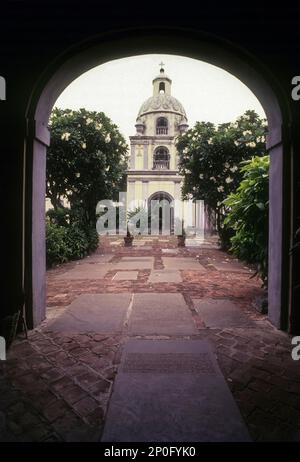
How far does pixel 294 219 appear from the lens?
3.31 m

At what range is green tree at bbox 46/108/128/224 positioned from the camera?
33.3ft

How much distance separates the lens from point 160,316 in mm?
4004

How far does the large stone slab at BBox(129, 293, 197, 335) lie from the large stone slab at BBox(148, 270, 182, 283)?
1.31 m

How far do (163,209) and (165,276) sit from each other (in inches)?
762

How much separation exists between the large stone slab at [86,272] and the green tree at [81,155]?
145 inches

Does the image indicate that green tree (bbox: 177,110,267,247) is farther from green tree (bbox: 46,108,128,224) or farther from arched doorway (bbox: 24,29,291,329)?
arched doorway (bbox: 24,29,291,329)

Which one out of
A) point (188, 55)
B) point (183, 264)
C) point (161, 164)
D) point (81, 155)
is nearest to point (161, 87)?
point (161, 164)

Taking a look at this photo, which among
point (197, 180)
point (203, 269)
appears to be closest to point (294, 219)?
point (203, 269)

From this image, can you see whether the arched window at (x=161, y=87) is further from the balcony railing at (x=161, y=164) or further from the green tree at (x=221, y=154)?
the green tree at (x=221, y=154)

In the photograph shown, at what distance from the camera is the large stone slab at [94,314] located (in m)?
3.60

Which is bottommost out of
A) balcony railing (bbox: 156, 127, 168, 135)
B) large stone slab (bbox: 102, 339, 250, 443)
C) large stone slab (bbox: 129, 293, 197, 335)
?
large stone slab (bbox: 102, 339, 250, 443)

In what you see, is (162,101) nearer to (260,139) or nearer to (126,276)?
(260,139)

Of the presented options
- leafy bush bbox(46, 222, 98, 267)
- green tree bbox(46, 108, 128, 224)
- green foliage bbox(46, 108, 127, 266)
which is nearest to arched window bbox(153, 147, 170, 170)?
green foliage bbox(46, 108, 127, 266)
